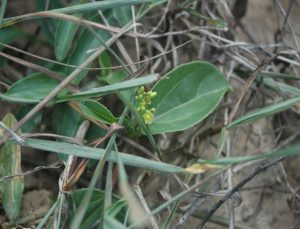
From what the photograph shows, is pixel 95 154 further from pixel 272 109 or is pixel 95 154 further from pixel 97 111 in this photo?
pixel 272 109

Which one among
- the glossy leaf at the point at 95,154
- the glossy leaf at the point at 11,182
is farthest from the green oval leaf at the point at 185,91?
the glossy leaf at the point at 11,182

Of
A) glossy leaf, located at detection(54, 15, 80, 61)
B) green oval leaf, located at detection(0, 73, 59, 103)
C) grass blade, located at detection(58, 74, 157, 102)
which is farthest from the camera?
glossy leaf, located at detection(54, 15, 80, 61)

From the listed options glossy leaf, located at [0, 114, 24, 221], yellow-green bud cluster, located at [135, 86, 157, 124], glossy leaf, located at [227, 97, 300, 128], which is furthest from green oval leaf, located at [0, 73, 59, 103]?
glossy leaf, located at [227, 97, 300, 128]

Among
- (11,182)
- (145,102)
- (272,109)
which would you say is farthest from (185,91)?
(11,182)

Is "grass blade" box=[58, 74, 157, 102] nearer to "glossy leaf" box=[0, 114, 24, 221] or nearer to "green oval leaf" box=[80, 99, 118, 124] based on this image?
"green oval leaf" box=[80, 99, 118, 124]

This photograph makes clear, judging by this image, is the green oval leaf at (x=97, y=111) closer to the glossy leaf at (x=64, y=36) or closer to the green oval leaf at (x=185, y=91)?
the green oval leaf at (x=185, y=91)

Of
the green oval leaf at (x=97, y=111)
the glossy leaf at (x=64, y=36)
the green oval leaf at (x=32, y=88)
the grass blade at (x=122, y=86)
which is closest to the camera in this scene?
the grass blade at (x=122, y=86)
